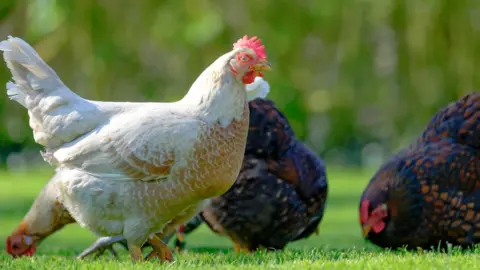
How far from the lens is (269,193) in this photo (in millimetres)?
4418

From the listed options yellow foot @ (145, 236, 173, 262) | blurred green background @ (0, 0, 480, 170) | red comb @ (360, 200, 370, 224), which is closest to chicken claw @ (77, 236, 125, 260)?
yellow foot @ (145, 236, 173, 262)

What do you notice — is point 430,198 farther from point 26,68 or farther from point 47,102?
point 26,68

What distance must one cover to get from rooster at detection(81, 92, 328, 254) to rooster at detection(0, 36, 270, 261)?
1.77 feet

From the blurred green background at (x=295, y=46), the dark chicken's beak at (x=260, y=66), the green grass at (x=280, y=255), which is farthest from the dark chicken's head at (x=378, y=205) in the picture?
the blurred green background at (x=295, y=46)

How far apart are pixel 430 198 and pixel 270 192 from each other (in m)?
0.82

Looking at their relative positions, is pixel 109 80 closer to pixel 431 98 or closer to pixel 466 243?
pixel 431 98

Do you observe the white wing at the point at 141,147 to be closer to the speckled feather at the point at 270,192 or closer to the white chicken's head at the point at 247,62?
the white chicken's head at the point at 247,62

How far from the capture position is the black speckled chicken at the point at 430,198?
421 cm

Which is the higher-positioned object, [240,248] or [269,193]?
[269,193]

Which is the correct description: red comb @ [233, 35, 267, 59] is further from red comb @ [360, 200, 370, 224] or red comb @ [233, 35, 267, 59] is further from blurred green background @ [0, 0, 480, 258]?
blurred green background @ [0, 0, 480, 258]

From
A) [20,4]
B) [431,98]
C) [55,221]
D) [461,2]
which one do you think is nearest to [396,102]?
[431,98]

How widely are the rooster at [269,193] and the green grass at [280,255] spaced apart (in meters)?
0.15

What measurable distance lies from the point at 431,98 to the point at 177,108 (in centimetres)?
512

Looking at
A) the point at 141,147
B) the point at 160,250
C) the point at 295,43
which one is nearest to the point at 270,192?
the point at 160,250
